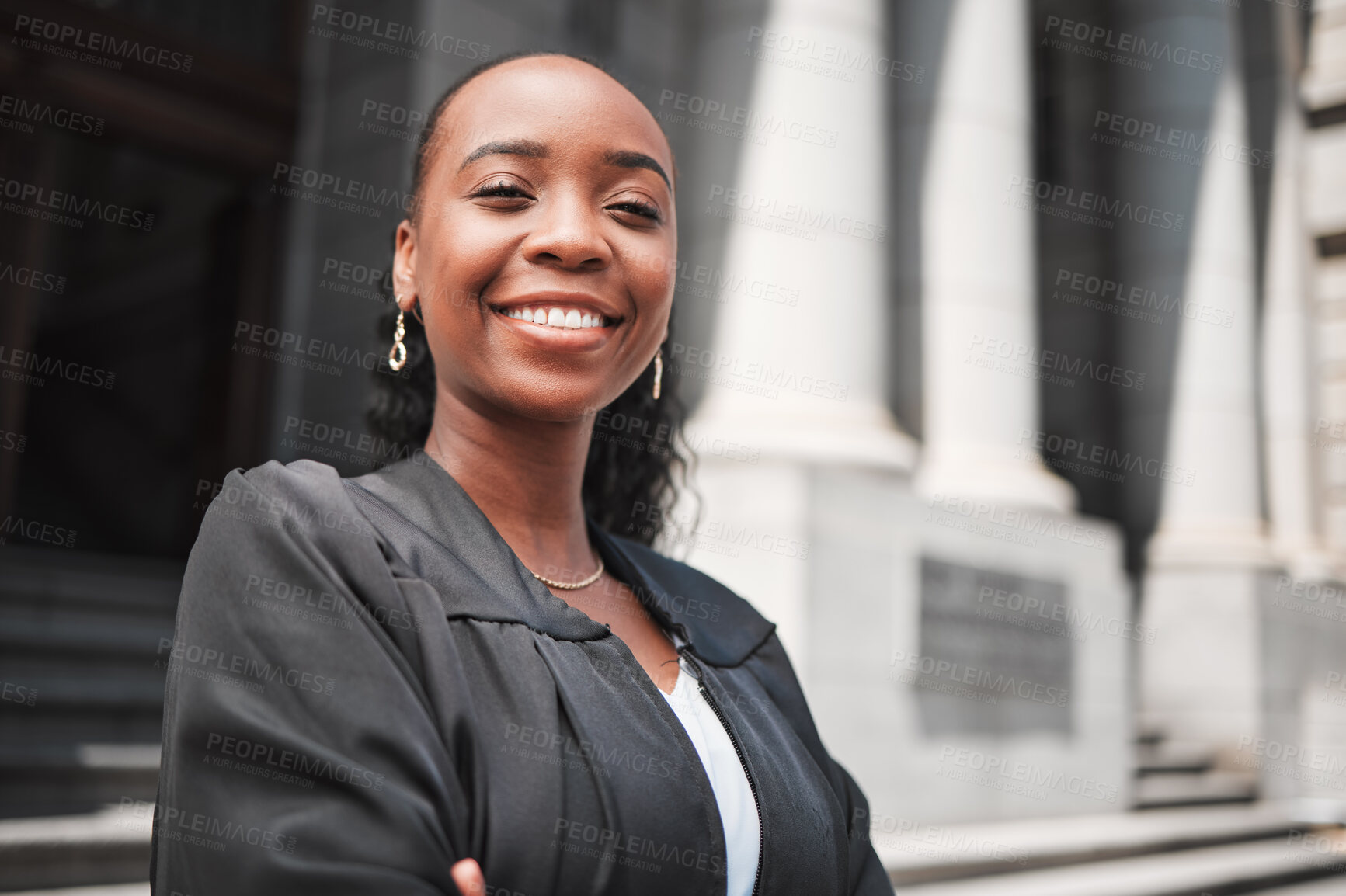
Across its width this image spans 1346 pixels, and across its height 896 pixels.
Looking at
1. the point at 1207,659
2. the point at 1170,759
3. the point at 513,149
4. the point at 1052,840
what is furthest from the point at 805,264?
the point at 1207,659

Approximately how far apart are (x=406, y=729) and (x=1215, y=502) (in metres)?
11.9

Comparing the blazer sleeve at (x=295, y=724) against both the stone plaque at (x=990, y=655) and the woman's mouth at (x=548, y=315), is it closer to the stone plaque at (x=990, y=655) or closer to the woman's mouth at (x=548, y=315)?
the woman's mouth at (x=548, y=315)

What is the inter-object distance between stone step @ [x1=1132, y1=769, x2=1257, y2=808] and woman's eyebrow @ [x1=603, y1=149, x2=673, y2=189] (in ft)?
27.9

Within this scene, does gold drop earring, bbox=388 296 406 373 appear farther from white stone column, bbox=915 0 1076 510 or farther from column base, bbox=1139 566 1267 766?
column base, bbox=1139 566 1267 766

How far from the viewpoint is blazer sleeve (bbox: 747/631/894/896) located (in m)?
2.00

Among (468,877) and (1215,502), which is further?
(1215,502)

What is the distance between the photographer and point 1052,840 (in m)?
6.88

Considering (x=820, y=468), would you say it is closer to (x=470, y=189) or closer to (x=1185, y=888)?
(x=1185, y=888)

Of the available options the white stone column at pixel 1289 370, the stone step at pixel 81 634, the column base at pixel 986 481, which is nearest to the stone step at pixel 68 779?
the stone step at pixel 81 634

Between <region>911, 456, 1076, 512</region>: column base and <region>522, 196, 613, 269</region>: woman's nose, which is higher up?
<region>522, 196, 613, 269</region>: woman's nose

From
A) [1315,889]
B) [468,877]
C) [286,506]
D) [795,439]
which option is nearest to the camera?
[468,877]

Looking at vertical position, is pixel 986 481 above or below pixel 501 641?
above

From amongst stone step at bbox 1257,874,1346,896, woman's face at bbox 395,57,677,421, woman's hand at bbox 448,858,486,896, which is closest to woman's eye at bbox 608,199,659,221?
woman's face at bbox 395,57,677,421

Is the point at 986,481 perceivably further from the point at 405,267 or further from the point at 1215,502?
the point at 405,267
